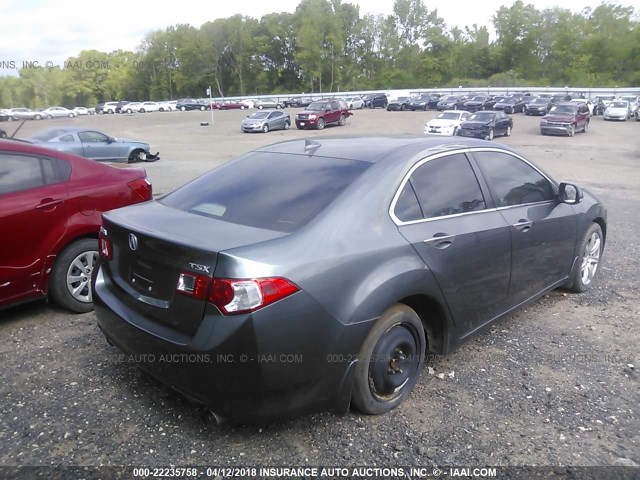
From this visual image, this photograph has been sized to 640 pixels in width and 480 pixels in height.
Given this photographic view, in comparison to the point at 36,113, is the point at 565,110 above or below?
above

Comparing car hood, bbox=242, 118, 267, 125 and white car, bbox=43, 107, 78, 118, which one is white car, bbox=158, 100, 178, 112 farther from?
car hood, bbox=242, 118, 267, 125

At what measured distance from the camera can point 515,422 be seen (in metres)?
3.02

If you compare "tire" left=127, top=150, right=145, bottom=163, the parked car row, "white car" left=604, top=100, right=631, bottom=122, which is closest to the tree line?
the parked car row

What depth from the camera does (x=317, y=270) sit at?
102 inches

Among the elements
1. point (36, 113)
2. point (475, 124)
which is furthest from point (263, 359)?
point (36, 113)

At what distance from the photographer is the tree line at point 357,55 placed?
90.4 meters

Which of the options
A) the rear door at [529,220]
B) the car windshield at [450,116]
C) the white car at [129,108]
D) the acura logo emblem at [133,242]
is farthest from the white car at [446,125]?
the white car at [129,108]

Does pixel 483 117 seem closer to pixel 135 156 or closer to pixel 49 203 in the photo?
pixel 135 156

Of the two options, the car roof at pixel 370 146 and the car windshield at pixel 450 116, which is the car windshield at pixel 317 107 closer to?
the car windshield at pixel 450 116

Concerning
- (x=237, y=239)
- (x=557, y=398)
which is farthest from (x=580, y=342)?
(x=237, y=239)

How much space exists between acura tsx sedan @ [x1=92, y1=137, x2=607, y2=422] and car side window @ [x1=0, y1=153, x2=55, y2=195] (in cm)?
143

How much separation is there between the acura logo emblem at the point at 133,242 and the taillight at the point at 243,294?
70 centimetres

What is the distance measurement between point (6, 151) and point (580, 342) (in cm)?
489

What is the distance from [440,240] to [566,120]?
95.8 ft
